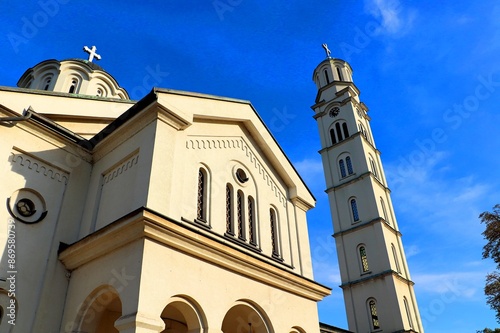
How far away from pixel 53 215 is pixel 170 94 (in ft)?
14.8

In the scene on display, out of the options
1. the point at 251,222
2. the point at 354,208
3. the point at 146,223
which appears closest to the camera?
the point at 146,223

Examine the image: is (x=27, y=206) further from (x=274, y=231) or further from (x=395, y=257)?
(x=395, y=257)

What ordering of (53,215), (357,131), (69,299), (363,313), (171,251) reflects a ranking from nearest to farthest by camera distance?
1. (171,251)
2. (69,299)
3. (53,215)
4. (363,313)
5. (357,131)

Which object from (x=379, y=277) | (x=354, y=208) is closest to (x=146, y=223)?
(x=379, y=277)

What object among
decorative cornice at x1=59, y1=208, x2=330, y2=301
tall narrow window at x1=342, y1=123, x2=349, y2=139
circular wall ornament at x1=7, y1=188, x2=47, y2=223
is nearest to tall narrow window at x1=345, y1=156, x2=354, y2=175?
tall narrow window at x1=342, y1=123, x2=349, y2=139

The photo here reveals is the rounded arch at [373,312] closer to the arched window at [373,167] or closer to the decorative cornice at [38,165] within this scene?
the arched window at [373,167]

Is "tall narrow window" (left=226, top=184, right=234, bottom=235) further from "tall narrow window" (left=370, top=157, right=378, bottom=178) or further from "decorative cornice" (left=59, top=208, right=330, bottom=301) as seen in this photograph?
"tall narrow window" (left=370, top=157, right=378, bottom=178)

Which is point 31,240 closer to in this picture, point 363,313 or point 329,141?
point 363,313

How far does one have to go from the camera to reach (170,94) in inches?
413

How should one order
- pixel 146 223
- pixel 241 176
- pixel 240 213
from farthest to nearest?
pixel 241 176
pixel 240 213
pixel 146 223

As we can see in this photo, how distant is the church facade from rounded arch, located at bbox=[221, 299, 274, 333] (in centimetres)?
3

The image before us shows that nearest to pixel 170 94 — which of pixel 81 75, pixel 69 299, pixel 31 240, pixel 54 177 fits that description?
pixel 54 177

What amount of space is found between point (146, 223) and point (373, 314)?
24.0m

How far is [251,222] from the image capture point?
477 inches
